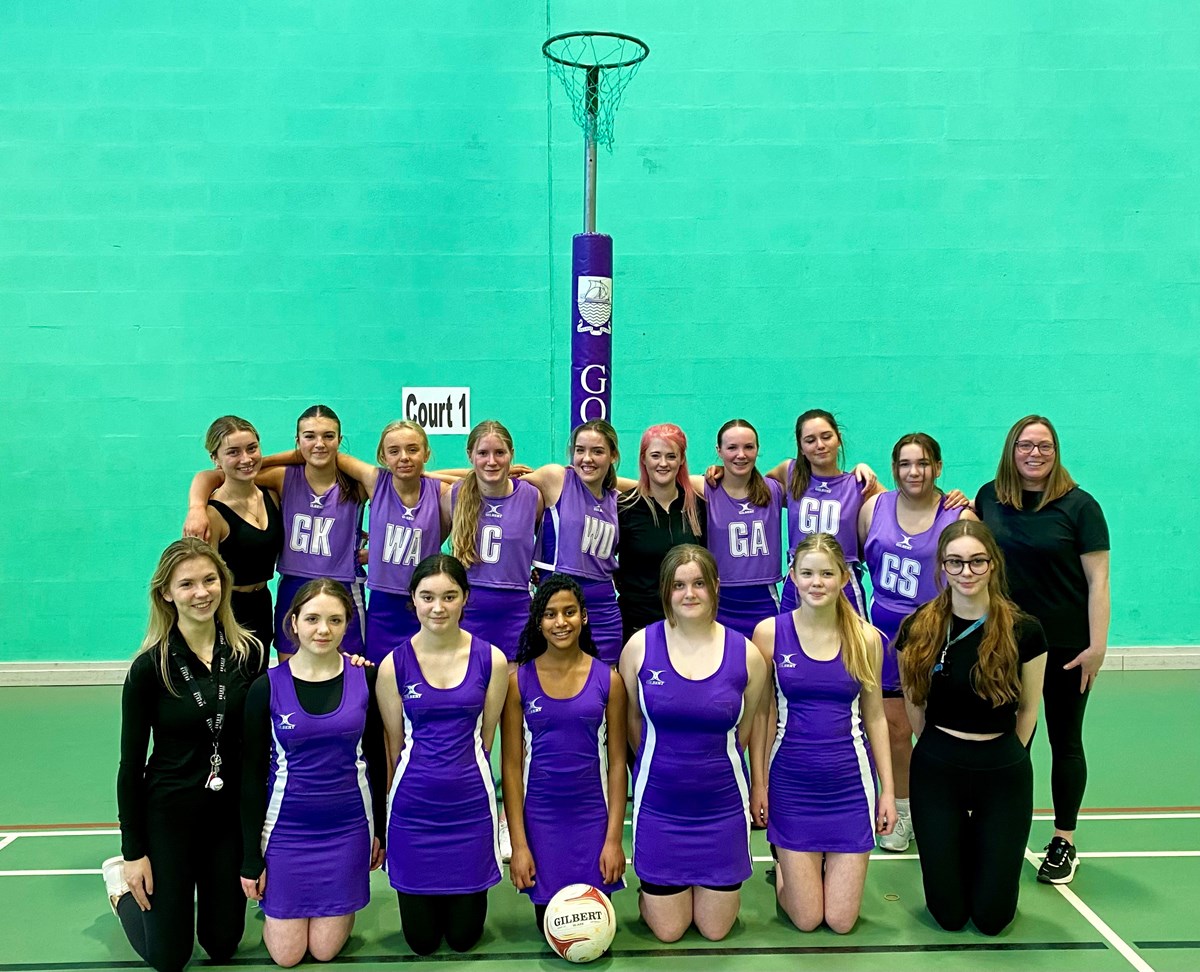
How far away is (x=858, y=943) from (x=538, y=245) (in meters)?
4.77

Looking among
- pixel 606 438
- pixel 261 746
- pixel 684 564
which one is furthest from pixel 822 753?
pixel 261 746

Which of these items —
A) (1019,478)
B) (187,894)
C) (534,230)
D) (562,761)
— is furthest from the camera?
(534,230)

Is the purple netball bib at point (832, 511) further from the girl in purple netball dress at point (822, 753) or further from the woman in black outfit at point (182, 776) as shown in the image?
the woman in black outfit at point (182, 776)

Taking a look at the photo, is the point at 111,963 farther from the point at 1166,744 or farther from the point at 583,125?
the point at 1166,744

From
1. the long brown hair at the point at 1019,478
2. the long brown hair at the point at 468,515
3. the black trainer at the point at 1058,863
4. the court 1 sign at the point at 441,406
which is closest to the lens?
the black trainer at the point at 1058,863

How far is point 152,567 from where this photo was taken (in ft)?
22.9

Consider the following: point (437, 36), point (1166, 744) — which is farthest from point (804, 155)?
point (1166, 744)

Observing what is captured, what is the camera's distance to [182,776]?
3.31 m

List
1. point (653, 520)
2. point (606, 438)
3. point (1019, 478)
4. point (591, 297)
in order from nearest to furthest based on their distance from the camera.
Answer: point (1019, 478)
point (606, 438)
point (653, 520)
point (591, 297)

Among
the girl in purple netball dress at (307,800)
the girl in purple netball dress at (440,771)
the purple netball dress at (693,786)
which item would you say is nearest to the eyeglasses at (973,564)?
the purple netball dress at (693,786)

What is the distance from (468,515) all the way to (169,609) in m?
1.34

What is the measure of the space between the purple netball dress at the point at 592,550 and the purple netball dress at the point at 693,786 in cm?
95

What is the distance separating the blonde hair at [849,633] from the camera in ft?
11.8

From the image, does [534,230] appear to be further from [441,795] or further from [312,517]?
[441,795]
